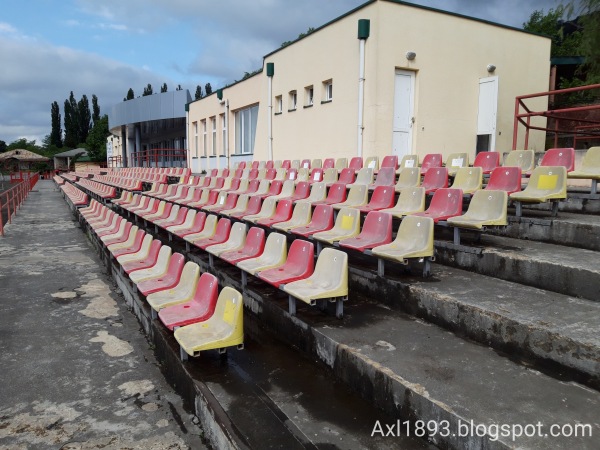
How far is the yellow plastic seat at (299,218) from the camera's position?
17.2ft

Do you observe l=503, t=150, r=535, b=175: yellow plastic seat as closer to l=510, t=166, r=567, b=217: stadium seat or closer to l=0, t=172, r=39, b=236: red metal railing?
l=510, t=166, r=567, b=217: stadium seat

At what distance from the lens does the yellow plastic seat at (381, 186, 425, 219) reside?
475 centimetres

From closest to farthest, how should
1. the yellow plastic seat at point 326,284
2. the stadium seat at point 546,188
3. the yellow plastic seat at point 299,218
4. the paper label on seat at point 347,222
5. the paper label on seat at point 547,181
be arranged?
the yellow plastic seat at point 326,284 < the stadium seat at point 546,188 < the paper label on seat at point 547,181 < the paper label on seat at point 347,222 < the yellow plastic seat at point 299,218

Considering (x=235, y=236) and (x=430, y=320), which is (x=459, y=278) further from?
(x=235, y=236)

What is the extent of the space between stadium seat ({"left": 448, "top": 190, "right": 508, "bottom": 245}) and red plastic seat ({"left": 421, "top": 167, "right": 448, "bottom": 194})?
1332 mm

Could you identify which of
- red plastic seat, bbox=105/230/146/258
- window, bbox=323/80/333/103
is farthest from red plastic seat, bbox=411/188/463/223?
window, bbox=323/80/333/103

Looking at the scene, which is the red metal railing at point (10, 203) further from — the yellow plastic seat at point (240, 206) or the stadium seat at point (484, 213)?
the stadium seat at point (484, 213)

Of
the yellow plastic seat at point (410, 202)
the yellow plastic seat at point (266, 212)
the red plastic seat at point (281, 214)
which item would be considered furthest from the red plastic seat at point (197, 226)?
the yellow plastic seat at point (410, 202)

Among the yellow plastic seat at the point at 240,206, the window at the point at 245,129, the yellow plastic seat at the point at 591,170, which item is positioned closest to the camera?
the yellow plastic seat at the point at 591,170

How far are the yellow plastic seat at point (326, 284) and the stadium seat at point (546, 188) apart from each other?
85.1 inches

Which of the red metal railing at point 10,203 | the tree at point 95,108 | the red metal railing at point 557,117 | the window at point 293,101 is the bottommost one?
the red metal railing at point 10,203

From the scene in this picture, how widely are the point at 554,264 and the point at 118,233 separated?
6.03 m

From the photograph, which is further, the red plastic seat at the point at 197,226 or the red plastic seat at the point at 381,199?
the red plastic seat at the point at 197,226

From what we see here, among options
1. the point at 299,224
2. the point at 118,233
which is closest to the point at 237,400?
the point at 299,224
